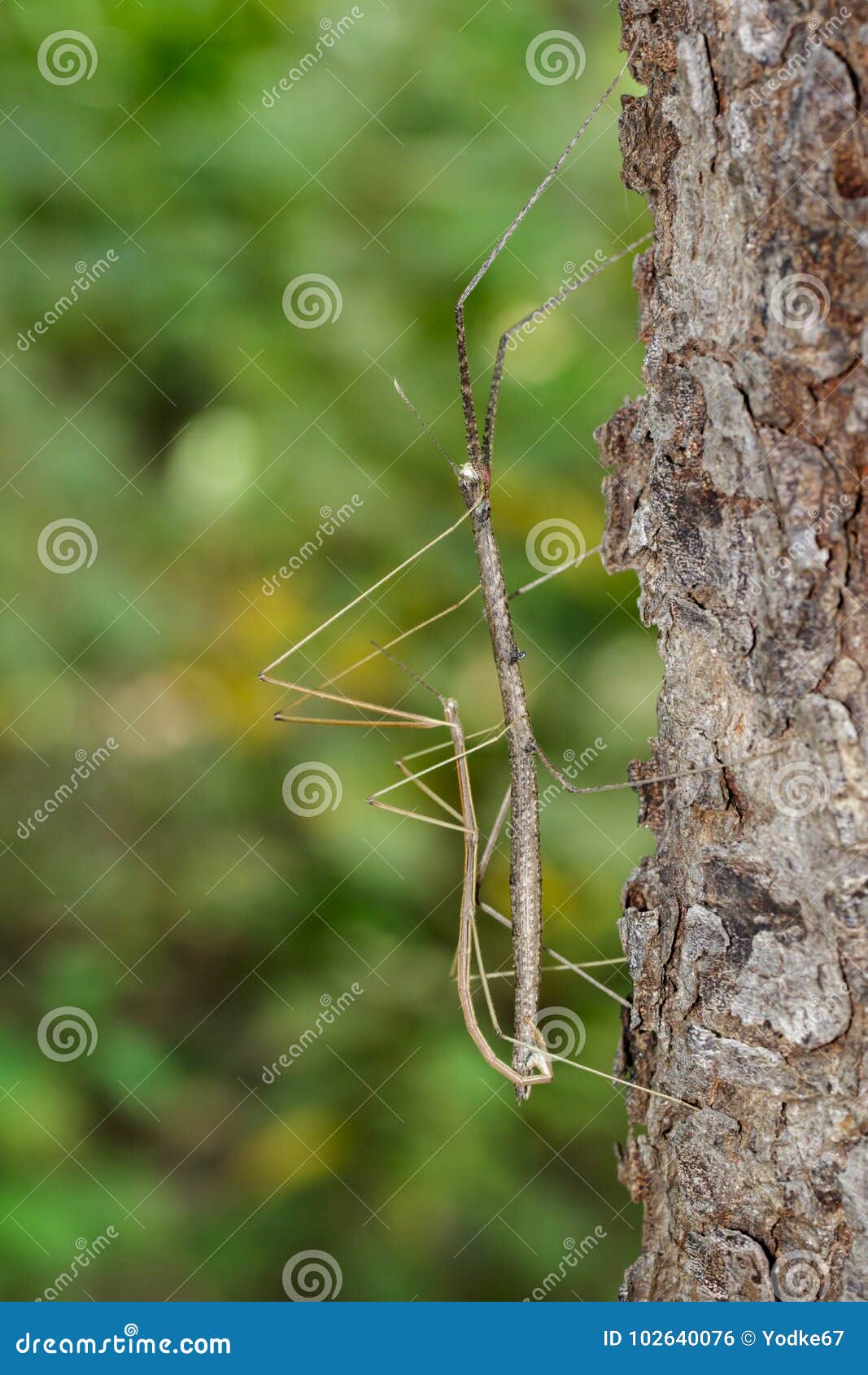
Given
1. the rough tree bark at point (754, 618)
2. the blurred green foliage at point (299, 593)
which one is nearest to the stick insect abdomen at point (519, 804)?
the rough tree bark at point (754, 618)

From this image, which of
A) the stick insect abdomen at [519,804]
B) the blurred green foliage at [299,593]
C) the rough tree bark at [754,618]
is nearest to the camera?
the rough tree bark at [754,618]

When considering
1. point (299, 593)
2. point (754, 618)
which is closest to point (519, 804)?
point (754, 618)

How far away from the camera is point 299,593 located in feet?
10.7

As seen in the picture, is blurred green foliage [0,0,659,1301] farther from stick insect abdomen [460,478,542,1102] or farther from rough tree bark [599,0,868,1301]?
rough tree bark [599,0,868,1301]

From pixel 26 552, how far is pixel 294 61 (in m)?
1.73

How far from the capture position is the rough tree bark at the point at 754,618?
1283 millimetres

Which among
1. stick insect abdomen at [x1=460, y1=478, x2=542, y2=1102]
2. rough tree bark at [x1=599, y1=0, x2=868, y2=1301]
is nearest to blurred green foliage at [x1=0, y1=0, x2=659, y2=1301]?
stick insect abdomen at [x1=460, y1=478, x2=542, y2=1102]

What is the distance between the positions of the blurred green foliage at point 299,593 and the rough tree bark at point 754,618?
129 centimetres

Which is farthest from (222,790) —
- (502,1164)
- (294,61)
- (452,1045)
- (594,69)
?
(594,69)

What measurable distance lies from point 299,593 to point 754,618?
6.66 feet

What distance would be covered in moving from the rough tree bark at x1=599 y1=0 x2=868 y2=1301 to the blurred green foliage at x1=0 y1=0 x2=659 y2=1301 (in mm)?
1291

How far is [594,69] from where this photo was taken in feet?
9.30

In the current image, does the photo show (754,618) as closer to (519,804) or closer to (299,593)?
(519,804)

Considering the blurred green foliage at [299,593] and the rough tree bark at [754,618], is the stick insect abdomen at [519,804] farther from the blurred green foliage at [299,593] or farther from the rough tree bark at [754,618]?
the blurred green foliage at [299,593]
